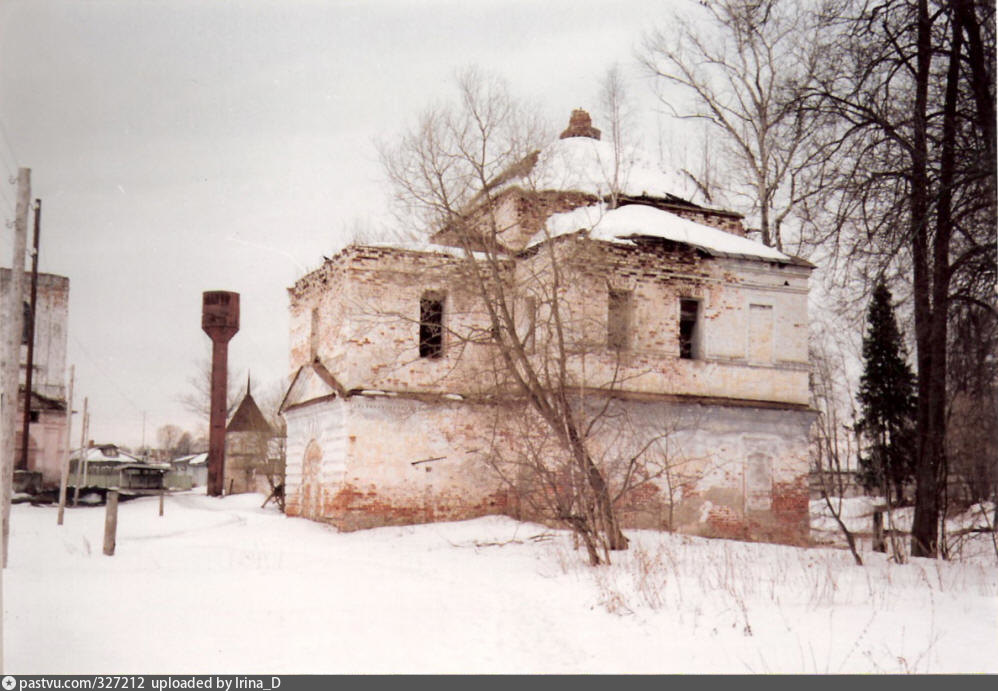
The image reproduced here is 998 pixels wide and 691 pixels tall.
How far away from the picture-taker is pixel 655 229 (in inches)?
747

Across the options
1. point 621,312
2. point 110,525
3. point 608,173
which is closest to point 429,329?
point 621,312

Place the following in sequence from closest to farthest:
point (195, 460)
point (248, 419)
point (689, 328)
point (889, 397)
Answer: point (689, 328) → point (889, 397) → point (248, 419) → point (195, 460)

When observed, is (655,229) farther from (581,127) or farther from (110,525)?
(110,525)

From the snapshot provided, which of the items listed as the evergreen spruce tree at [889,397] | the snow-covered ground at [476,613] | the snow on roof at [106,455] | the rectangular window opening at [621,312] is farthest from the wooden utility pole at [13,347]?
the snow on roof at [106,455]

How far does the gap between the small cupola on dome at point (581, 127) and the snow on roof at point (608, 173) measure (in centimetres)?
26

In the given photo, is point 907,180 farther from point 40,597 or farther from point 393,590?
point 40,597

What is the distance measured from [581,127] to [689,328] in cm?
560

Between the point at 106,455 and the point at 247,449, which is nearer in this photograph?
the point at 106,455

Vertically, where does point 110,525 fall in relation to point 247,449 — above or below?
below

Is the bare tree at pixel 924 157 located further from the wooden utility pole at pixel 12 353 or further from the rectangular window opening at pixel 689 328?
the wooden utility pole at pixel 12 353

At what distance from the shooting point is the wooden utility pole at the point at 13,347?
833cm

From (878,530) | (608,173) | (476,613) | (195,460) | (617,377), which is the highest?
(608,173)

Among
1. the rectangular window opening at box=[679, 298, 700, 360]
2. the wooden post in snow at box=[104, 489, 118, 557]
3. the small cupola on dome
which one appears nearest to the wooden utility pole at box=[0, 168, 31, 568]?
the wooden post in snow at box=[104, 489, 118, 557]
